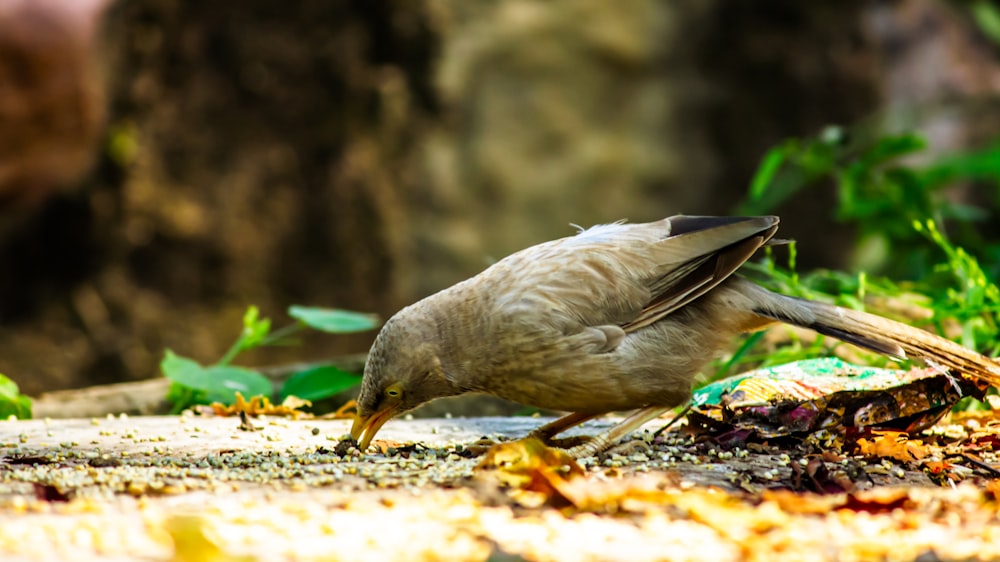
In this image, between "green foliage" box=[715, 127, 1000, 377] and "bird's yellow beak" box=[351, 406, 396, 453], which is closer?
"bird's yellow beak" box=[351, 406, 396, 453]

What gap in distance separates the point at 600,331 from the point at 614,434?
36 centimetres

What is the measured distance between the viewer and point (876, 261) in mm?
9047

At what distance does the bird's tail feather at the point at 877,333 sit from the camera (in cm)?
367

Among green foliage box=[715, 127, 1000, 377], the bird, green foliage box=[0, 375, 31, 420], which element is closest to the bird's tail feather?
the bird

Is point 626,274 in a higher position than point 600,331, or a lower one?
higher

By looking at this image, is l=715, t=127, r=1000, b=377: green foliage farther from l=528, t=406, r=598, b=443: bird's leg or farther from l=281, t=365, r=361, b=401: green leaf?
l=281, t=365, r=361, b=401: green leaf

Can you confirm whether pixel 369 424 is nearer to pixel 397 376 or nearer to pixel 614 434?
pixel 397 376

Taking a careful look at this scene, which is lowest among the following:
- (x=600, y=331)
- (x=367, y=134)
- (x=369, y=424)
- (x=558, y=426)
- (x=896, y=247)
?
(x=558, y=426)

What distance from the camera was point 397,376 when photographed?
145 inches

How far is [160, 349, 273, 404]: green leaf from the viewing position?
475 cm

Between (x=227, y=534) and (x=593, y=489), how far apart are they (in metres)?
0.85

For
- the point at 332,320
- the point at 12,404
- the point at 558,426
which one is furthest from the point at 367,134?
the point at 558,426

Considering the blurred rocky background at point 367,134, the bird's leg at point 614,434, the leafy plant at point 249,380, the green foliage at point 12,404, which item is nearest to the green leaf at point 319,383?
the leafy plant at point 249,380

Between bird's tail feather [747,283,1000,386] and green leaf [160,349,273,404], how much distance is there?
2293mm
